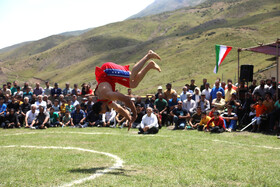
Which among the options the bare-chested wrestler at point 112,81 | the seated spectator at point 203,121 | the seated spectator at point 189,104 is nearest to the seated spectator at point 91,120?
the seated spectator at point 189,104

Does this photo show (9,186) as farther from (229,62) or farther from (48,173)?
(229,62)

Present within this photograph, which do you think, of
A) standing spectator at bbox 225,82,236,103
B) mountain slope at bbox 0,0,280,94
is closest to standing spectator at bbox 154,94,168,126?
Result: standing spectator at bbox 225,82,236,103

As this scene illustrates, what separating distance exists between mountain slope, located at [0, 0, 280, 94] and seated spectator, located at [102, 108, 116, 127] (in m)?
25.1

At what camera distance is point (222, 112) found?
530 inches

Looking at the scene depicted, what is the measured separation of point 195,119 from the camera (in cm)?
1400

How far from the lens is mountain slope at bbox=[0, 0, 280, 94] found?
61697mm

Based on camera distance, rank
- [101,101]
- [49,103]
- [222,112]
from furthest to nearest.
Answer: [49,103], [222,112], [101,101]

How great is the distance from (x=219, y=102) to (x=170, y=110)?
8.04 ft

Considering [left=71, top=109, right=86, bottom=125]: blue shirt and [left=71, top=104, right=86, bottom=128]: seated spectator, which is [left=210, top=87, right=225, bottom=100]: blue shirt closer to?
[left=71, top=104, right=86, bottom=128]: seated spectator

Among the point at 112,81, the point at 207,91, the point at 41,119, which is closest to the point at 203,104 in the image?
the point at 207,91

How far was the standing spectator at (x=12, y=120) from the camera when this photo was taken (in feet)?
49.9

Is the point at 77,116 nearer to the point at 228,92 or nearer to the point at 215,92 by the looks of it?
the point at 215,92

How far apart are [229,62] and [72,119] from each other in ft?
152

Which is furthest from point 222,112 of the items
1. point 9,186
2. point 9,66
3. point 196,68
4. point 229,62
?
point 9,66
